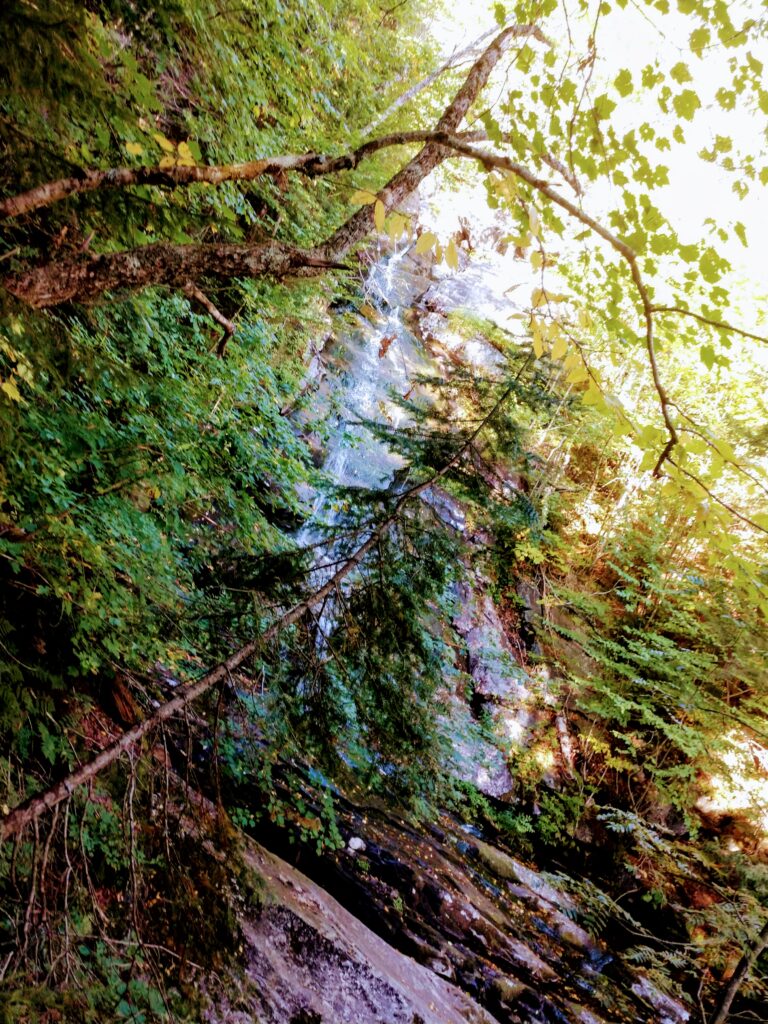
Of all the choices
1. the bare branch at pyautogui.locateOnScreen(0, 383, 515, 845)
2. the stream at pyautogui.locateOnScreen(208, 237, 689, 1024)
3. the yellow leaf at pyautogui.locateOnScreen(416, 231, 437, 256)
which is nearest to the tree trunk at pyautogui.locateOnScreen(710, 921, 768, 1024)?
the stream at pyautogui.locateOnScreen(208, 237, 689, 1024)

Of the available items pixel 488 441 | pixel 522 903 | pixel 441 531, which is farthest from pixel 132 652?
pixel 522 903

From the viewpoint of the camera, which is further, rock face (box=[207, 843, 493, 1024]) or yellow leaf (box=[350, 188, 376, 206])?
rock face (box=[207, 843, 493, 1024])

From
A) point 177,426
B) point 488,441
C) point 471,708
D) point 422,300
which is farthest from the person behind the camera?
point 422,300

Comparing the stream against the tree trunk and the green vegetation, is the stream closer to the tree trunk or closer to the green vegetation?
the green vegetation

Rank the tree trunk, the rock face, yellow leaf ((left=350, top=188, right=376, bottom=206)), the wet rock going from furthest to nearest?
the wet rock < the tree trunk < the rock face < yellow leaf ((left=350, top=188, right=376, bottom=206))

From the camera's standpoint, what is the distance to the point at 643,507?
38.6 feet

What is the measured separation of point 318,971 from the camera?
3639 millimetres

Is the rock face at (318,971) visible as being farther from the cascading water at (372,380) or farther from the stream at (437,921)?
the cascading water at (372,380)

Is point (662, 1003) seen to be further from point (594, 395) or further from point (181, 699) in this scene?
point (594, 395)

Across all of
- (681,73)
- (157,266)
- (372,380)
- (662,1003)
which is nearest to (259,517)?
(157,266)

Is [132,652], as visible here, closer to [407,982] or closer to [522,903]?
[407,982]

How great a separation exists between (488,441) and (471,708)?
263 inches

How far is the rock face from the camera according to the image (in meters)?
3.28

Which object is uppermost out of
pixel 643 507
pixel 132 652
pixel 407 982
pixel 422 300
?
pixel 422 300
